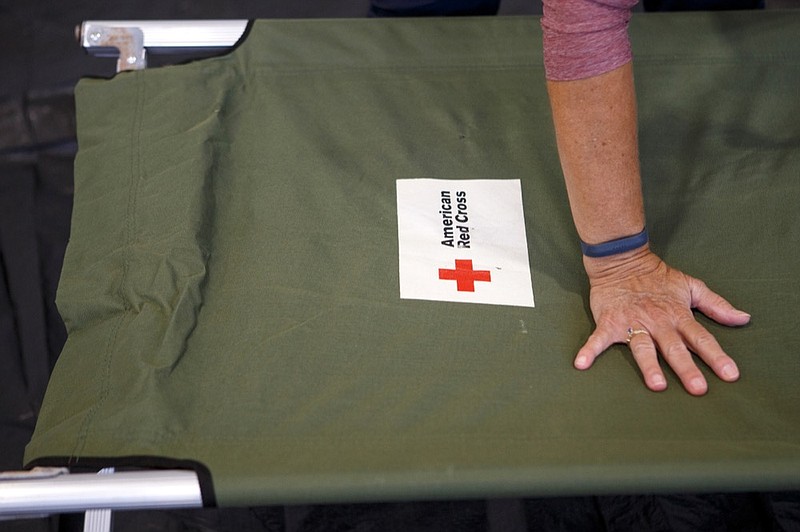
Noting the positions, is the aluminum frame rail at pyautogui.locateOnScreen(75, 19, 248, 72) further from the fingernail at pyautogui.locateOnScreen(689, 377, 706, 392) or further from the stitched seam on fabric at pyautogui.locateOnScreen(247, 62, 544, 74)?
the fingernail at pyautogui.locateOnScreen(689, 377, 706, 392)

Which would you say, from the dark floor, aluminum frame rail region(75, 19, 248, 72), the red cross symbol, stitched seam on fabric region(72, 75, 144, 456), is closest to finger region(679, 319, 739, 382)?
the red cross symbol

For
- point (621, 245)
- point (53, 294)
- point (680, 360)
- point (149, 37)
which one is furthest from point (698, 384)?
point (53, 294)

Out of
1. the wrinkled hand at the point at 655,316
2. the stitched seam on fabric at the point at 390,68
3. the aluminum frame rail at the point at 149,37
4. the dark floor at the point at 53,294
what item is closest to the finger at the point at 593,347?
the wrinkled hand at the point at 655,316

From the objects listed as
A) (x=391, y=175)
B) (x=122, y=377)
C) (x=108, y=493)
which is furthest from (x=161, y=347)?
(x=391, y=175)

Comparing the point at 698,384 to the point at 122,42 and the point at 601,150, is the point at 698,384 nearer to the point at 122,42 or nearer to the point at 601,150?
the point at 601,150

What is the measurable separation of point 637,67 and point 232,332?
0.78 m

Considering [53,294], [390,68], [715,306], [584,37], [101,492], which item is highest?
[584,37]

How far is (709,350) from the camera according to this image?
96cm

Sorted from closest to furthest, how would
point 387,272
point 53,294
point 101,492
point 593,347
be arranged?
point 101,492
point 593,347
point 387,272
point 53,294

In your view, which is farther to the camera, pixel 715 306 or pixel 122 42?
pixel 122 42

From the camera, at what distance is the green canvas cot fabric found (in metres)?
0.89

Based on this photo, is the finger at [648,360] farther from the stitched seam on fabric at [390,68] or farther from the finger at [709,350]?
the stitched seam on fabric at [390,68]

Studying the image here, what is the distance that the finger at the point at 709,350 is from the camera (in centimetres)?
95

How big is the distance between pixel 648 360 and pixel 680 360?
0.04 meters
